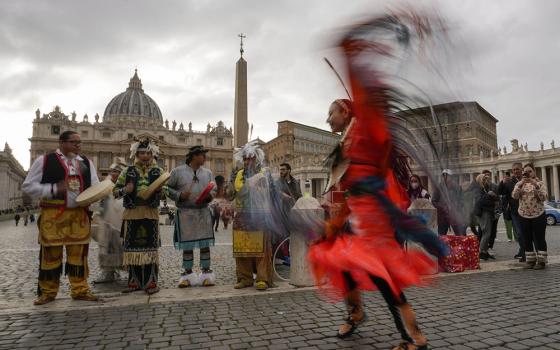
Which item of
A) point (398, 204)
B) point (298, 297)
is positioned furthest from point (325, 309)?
point (398, 204)

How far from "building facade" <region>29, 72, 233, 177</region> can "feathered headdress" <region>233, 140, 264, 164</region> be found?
92182mm

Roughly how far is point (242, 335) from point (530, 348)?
243cm

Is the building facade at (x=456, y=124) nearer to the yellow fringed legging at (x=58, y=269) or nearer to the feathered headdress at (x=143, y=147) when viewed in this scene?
the feathered headdress at (x=143, y=147)

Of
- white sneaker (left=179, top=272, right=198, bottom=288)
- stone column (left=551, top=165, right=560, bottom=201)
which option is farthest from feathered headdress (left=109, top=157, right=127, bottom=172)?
stone column (left=551, top=165, right=560, bottom=201)

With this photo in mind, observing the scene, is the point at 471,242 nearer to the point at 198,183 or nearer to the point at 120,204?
the point at 198,183

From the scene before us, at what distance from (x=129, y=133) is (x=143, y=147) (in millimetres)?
107625

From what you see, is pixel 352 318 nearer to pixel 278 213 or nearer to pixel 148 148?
pixel 278 213

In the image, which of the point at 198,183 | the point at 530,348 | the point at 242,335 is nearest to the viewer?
the point at 530,348

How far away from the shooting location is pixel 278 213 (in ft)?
12.2

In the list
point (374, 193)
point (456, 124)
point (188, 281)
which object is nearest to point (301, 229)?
point (374, 193)

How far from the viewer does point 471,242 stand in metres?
6.84

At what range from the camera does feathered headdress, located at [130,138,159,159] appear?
18.7 ft

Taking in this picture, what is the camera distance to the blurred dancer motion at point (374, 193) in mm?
2604

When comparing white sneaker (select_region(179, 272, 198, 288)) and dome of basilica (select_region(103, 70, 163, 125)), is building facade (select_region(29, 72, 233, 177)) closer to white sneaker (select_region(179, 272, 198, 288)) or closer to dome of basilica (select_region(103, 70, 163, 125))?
dome of basilica (select_region(103, 70, 163, 125))
